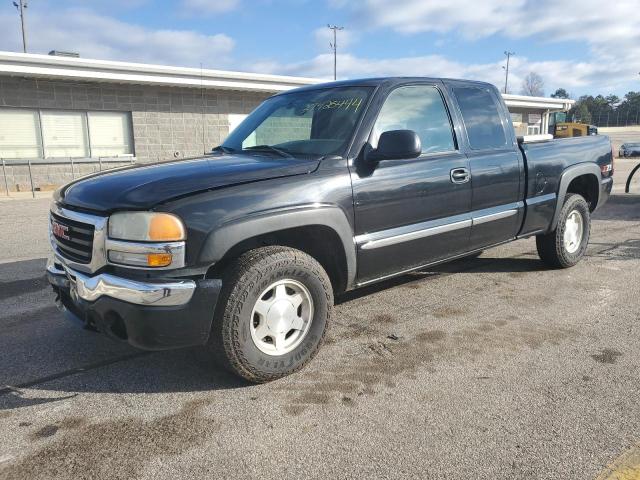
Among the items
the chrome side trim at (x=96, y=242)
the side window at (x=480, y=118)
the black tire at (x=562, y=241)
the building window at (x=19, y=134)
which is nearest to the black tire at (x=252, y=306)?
the chrome side trim at (x=96, y=242)

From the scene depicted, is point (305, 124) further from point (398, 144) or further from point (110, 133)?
point (110, 133)

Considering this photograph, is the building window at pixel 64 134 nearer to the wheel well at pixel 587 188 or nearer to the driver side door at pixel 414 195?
the driver side door at pixel 414 195

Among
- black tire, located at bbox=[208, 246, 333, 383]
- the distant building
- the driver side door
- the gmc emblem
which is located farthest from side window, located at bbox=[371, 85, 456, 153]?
the distant building

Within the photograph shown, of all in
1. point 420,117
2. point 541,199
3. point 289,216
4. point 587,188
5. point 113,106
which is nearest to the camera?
point 289,216

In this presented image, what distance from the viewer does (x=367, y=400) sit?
287 cm

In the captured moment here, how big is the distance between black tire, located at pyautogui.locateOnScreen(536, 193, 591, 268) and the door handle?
1708mm

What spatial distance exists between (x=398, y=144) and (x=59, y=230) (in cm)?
220

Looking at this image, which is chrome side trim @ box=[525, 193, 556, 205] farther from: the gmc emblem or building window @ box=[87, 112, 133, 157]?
building window @ box=[87, 112, 133, 157]

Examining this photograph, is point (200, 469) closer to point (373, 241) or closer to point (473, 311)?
point (373, 241)

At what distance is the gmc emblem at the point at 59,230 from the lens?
10.1 feet

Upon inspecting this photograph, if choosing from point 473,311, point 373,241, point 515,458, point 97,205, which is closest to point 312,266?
point 373,241

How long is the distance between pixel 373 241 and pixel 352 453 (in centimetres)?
153

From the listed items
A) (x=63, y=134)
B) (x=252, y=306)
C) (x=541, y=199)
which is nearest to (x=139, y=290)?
(x=252, y=306)

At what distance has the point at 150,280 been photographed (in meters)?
2.69
